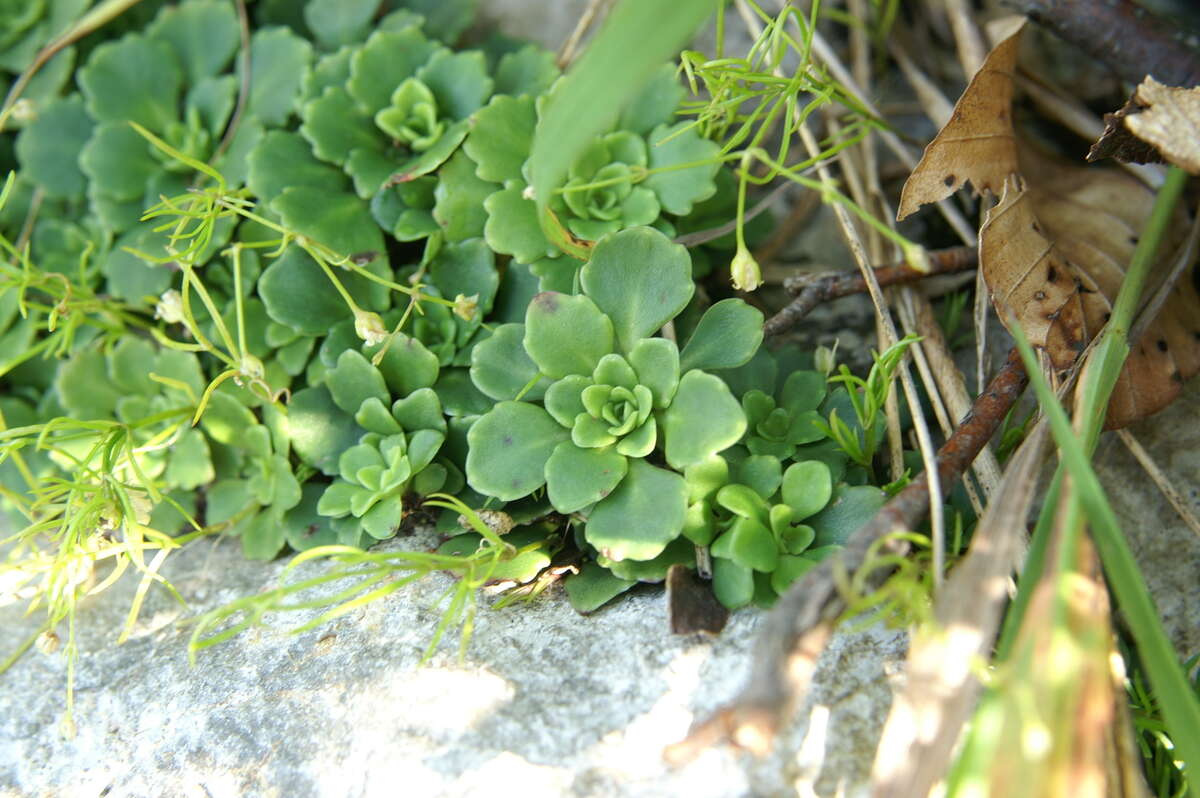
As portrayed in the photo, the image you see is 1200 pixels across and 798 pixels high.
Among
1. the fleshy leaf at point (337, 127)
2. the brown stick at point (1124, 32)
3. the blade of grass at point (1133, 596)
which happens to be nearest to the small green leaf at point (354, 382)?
the fleshy leaf at point (337, 127)

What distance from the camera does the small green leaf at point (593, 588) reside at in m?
1.19

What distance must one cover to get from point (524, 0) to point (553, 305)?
3.16 ft

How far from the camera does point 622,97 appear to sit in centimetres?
84

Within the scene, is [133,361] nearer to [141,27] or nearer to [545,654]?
[141,27]

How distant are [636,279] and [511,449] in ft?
0.94

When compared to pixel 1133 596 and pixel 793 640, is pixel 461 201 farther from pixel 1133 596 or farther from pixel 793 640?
pixel 1133 596

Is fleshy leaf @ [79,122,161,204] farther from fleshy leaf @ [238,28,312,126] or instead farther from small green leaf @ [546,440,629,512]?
small green leaf @ [546,440,629,512]

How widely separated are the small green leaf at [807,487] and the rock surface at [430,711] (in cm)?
15

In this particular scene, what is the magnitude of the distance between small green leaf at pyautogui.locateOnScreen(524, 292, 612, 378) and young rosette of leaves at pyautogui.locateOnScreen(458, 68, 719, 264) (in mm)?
153

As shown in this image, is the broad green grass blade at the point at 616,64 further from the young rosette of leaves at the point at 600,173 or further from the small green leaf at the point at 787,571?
the small green leaf at the point at 787,571

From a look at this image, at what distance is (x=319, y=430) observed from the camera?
1413 mm

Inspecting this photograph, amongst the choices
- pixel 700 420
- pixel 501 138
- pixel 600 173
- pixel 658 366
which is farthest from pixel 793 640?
pixel 501 138

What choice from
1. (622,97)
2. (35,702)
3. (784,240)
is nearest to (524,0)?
(784,240)

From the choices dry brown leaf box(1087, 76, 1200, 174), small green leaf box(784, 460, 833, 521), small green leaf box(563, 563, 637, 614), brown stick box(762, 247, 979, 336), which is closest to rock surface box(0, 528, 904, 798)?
small green leaf box(563, 563, 637, 614)
